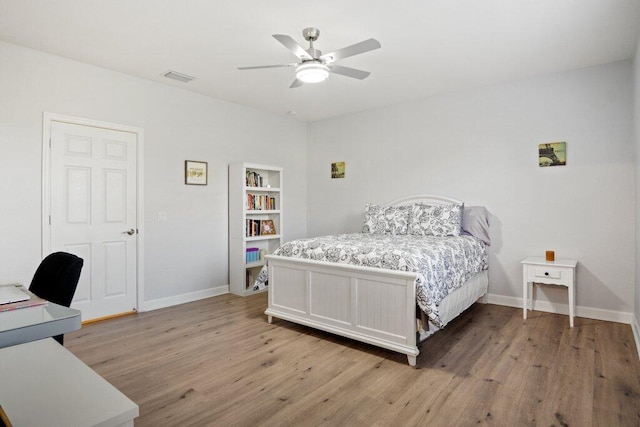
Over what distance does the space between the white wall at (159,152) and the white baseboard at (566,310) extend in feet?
10.3

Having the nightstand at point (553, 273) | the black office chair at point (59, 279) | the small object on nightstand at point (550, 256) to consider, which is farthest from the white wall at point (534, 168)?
the black office chair at point (59, 279)

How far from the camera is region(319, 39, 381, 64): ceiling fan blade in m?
2.48

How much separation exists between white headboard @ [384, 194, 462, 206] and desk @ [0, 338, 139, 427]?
4303 mm

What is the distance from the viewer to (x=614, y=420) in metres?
1.99

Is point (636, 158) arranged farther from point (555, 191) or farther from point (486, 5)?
point (486, 5)


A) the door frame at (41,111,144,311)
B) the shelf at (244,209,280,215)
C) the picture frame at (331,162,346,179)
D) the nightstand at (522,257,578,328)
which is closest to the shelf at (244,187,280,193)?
the shelf at (244,209,280,215)

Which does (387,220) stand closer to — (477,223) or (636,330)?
(477,223)

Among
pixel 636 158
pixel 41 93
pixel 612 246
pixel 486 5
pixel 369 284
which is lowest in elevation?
pixel 369 284

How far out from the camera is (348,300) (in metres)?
3.07

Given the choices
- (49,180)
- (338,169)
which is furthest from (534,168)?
(49,180)

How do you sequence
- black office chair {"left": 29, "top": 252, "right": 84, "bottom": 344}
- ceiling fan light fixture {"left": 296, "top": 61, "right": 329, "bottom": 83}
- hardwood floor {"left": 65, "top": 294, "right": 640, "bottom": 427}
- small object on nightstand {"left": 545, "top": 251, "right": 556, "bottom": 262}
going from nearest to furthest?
black office chair {"left": 29, "top": 252, "right": 84, "bottom": 344}
hardwood floor {"left": 65, "top": 294, "right": 640, "bottom": 427}
ceiling fan light fixture {"left": 296, "top": 61, "right": 329, "bottom": 83}
small object on nightstand {"left": 545, "top": 251, "right": 556, "bottom": 262}

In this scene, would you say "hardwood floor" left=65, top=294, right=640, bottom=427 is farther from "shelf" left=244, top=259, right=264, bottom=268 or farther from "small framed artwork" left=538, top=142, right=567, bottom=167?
"small framed artwork" left=538, top=142, right=567, bottom=167

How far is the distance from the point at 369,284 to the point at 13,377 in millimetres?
2281

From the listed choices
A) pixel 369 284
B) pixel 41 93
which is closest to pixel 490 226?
pixel 369 284
